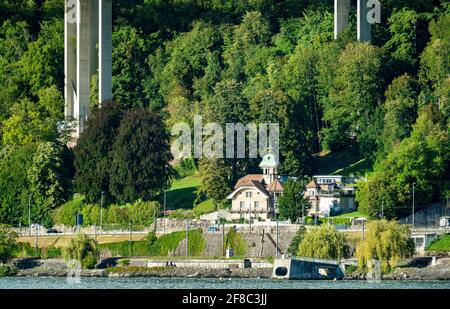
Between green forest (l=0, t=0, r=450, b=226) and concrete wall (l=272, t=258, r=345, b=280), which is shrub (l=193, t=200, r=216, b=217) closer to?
green forest (l=0, t=0, r=450, b=226)

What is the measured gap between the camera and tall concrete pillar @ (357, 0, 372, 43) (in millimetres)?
107625

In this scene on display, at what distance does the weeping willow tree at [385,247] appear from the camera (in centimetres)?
8731

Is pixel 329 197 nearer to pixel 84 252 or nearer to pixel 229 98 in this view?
pixel 229 98

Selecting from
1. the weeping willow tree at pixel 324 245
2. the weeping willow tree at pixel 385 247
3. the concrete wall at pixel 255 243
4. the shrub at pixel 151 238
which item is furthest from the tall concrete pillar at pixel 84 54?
the weeping willow tree at pixel 385 247

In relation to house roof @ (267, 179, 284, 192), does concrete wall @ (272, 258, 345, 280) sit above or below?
below

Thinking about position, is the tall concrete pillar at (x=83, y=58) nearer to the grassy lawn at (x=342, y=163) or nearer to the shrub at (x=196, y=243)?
the grassy lawn at (x=342, y=163)

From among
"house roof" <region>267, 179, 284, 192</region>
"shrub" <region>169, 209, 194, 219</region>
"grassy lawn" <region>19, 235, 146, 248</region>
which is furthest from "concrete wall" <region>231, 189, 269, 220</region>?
"grassy lawn" <region>19, 235, 146, 248</region>

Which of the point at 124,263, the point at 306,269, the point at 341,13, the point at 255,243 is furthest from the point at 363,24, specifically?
the point at 306,269

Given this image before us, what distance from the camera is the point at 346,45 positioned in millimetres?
106625

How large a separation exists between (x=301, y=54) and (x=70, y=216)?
15369mm

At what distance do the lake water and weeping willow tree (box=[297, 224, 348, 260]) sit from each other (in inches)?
152

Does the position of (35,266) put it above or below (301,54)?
below
